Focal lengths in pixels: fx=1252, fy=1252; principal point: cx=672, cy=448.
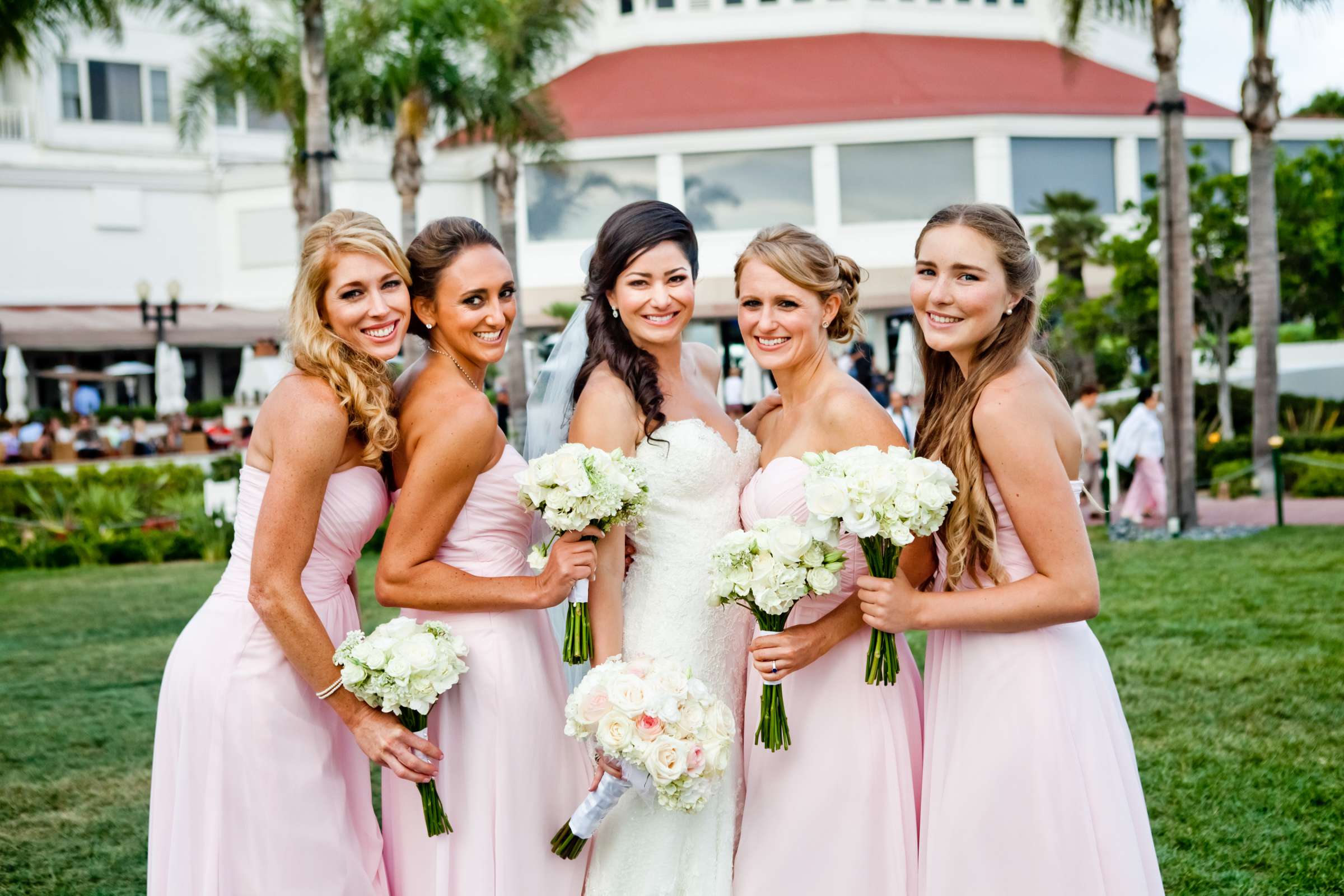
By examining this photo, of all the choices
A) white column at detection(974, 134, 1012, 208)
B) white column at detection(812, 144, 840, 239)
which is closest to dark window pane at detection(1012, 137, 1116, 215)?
white column at detection(974, 134, 1012, 208)

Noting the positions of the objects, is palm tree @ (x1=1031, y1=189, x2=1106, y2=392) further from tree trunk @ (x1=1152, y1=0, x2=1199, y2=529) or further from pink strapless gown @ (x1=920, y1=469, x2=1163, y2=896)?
pink strapless gown @ (x1=920, y1=469, x2=1163, y2=896)

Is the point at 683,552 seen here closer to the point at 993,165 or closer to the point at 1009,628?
the point at 1009,628

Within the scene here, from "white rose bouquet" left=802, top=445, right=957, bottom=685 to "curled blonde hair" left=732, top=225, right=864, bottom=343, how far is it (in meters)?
0.77

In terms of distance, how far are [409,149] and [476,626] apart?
2213 centimetres

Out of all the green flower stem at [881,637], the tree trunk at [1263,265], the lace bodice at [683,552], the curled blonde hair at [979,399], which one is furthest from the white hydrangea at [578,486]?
the tree trunk at [1263,265]

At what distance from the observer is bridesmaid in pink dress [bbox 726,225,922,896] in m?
3.74

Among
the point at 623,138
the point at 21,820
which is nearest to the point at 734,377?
the point at 623,138

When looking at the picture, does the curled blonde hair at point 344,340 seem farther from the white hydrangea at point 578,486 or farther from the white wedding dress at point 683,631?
the white wedding dress at point 683,631

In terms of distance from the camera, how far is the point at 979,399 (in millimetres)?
3543

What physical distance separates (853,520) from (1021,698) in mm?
738

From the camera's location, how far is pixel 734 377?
27.5 metres

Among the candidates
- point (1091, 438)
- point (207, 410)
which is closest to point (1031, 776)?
point (1091, 438)

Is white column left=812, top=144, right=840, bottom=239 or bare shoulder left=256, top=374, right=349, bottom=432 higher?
white column left=812, top=144, right=840, bottom=239

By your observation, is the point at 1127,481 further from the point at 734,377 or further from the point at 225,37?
the point at 225,37
